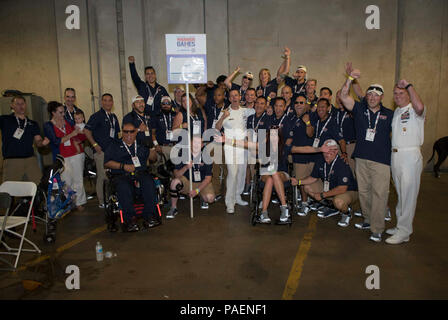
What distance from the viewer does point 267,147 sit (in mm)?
4570

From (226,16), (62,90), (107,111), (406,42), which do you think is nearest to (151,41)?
(226,16)

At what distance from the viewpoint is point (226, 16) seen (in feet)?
26.3

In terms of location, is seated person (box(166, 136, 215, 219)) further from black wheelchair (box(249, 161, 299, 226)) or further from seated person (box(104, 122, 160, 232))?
black wheelchair (box(249, 161, 299, 226))

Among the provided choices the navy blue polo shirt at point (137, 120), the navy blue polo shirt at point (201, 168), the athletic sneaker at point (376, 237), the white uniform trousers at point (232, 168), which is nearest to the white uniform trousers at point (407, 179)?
the athletic sneaker at point (376, 237)

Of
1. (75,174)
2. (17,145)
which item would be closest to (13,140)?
(17,145)

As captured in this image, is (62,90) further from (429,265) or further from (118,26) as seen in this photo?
(429,265)

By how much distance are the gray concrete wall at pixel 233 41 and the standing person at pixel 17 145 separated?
3.82 meters

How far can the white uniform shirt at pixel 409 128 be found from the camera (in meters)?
3.60

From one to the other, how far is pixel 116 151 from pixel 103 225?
1108 mm

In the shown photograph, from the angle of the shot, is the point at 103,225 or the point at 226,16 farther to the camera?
the point at 226,16

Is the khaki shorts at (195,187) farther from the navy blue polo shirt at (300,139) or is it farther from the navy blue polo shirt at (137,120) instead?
the navy blue polo shirt at (300,139)

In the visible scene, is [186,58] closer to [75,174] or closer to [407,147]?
[75,174]

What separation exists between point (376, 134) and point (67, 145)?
14.8 feet

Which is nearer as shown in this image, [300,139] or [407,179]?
[407,179]
